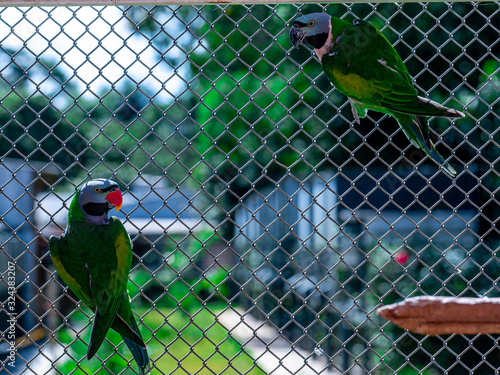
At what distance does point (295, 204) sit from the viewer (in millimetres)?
7750

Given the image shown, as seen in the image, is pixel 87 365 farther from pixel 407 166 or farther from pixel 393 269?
pixel 407 166

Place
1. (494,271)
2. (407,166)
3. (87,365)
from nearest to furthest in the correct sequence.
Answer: (87,365) < (494,271) < (407,166)

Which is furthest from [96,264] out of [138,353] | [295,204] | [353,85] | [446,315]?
[295,204]

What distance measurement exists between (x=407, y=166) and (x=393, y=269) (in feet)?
6.97

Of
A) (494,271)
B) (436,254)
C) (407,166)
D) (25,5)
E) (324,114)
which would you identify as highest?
(324,114)

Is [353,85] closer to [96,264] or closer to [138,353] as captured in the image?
[96,264]

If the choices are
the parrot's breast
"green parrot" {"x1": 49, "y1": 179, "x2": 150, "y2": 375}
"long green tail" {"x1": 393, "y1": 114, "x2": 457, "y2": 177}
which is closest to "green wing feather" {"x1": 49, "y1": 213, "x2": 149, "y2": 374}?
"green parrot" {"x1": 49, "y1": 179, "x2": 150, "y2": 375}

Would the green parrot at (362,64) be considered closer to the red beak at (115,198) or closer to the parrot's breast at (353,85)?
the parrot's breast at (353,85)

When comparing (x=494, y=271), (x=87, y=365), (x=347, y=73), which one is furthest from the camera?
(x=494, y=271)

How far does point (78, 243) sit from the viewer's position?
177cm

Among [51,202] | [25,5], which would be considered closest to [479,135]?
[25,5]

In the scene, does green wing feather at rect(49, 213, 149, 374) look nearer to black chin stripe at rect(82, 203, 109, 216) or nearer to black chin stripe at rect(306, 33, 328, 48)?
black chin stripe at rect(82, 203, 109, 216)

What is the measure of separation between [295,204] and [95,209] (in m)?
6.13

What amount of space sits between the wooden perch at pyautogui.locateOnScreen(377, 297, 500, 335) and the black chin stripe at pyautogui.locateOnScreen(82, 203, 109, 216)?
1.10 meters
